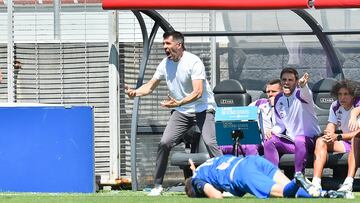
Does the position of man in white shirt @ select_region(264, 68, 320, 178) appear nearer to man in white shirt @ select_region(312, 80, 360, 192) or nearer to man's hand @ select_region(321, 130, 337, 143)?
man in white shirt @ select_region(312, 80, 360, 192)

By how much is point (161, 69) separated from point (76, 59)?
231 centimetres

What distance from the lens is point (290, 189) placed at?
10180 mm

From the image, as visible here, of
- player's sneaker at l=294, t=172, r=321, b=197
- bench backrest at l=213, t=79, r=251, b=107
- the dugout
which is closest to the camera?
player's sneaker at l=294, t=172, r=321, b=197

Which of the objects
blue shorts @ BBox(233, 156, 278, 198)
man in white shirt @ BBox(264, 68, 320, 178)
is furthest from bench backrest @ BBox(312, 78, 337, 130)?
blue shorts @ BBox(233, 156, 278, 198)

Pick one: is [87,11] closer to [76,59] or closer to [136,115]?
[76,59]

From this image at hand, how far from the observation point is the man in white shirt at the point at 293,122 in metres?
13.0

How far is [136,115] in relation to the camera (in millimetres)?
14250

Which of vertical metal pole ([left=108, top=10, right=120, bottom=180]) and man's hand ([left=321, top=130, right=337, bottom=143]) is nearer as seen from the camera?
man's hand ([left=321, top=130, right=337, bottom=143])

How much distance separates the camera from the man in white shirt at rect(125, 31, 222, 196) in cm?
1271

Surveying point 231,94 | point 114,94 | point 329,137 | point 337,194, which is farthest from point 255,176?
point 114,94

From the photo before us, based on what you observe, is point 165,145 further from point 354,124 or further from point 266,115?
point 354,124

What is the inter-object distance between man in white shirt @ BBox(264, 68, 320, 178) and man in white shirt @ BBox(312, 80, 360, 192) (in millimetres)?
201

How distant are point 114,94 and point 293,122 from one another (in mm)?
2669

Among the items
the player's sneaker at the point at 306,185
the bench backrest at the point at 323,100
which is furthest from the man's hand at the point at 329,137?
the player's sneaker at the point at 306,185
